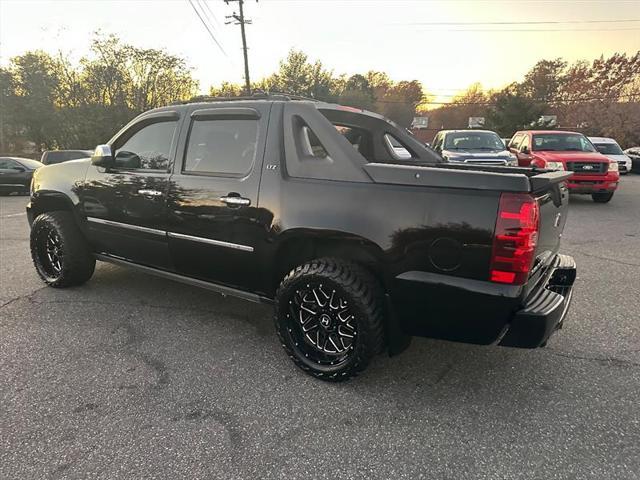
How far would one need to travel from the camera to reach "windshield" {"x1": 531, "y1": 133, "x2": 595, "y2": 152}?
11.4 m

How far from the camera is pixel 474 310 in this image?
2418mm

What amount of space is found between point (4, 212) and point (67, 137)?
Answer: 25.5 meters

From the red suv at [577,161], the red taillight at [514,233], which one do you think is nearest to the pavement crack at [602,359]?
the red taillight at [514,233]

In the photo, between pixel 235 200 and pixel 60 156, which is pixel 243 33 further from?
pixel 235 200

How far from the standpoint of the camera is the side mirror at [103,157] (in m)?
3.91

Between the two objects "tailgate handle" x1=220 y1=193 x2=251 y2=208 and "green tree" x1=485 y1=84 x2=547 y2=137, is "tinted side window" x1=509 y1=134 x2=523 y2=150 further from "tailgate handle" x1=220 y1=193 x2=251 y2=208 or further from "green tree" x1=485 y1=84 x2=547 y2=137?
"green tree" x1=485 y1=84 x2=547 y2=137

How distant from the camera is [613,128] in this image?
3453 cm

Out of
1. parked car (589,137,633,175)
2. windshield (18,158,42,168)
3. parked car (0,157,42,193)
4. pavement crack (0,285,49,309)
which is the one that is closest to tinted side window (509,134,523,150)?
parked car (589,137,633,175)

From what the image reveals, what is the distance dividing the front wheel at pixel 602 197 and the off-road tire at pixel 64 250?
11.3m

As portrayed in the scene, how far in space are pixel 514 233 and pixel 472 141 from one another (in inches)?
419

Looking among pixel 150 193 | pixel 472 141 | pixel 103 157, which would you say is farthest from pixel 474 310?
pixel 472 141

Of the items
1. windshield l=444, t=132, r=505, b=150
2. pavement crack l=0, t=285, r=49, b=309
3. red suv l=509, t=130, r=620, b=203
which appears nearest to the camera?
pavement crack l=0, t=285, r=49, b=309

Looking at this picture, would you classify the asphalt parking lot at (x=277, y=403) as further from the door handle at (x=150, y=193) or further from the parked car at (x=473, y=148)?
the parked car at (x=473, y=148)

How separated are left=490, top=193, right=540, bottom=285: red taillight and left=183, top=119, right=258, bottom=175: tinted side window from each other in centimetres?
172
